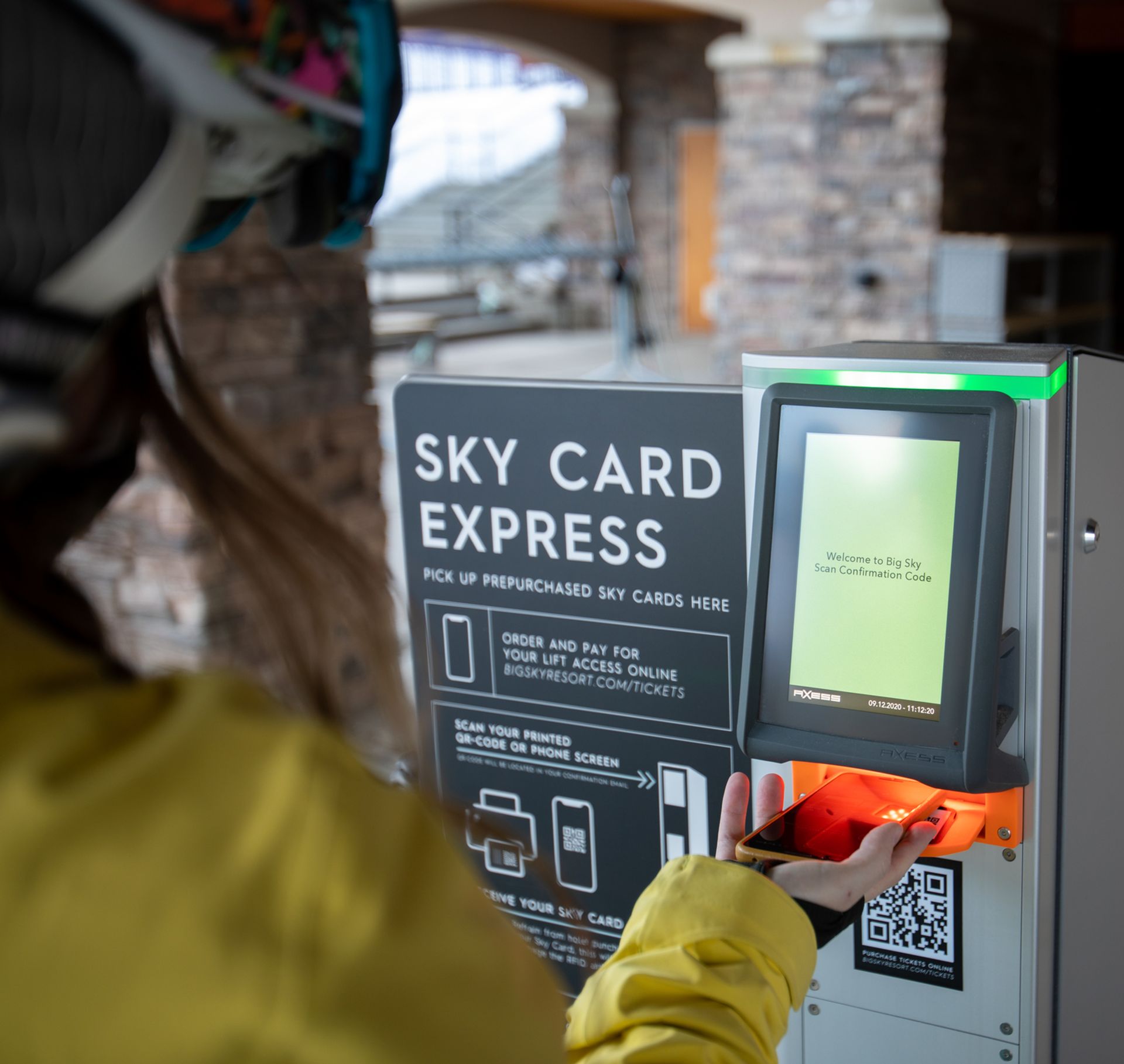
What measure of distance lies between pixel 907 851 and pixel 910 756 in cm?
7

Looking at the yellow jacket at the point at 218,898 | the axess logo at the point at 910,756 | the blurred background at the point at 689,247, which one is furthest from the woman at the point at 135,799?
the axess logo at the point at 910,756

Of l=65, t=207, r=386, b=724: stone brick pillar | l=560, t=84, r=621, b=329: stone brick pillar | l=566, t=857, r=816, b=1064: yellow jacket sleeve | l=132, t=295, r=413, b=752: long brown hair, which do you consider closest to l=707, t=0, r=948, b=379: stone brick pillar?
l=65, t=207, r=386, b=724: stone brick pillar

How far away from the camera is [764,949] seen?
31.0 inches

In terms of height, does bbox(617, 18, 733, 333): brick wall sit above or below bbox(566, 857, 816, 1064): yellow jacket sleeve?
above

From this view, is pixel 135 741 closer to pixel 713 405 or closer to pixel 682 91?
pixel 713 405

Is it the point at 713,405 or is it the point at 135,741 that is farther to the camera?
the point at 713,405

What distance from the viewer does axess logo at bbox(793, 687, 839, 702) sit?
103 centimetres

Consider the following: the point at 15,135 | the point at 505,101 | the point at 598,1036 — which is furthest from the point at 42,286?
the point at 505,101

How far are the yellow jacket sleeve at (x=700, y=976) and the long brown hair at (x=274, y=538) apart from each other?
0.96 ft

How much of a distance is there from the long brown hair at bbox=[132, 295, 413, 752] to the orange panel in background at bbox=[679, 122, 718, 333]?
10.3 m

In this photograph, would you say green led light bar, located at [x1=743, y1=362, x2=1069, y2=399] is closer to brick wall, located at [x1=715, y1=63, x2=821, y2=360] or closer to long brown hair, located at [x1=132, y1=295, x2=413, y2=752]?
long brown hair, located at [x1=132, y1=295, x2=413, y2=752]

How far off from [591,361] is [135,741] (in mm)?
8847

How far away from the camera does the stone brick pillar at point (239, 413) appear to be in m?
2.61

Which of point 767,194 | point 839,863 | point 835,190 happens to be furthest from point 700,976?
point 767,194
